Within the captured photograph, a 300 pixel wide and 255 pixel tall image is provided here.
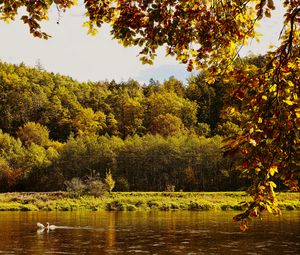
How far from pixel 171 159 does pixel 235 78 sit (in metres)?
87.9

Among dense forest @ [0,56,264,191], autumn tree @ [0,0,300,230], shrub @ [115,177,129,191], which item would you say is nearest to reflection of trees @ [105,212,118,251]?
autumn tree @ [0,0,300,230]

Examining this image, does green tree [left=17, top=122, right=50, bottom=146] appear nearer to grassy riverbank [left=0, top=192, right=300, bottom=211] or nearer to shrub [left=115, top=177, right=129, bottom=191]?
shrub [left=115, top=177, right=129, bottom=191]

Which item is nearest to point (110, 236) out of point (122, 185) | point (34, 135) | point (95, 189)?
point (95, 189)

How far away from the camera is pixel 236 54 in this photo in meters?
7.53

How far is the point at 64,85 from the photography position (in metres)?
190

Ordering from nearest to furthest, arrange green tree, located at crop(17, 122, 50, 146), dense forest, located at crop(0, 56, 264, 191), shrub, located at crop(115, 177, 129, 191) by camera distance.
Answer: shrub, located at crop(115, 177, 129, 191) < dense forest, located at crop(0, 56, 264, 191) < green tree, located at crop(17, 122, 50, 146)

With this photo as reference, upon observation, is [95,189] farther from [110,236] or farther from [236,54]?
[236,54]

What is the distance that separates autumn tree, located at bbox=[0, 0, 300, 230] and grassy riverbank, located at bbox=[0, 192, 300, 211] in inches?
1895

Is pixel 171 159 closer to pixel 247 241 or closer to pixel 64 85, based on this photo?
pixel 247 241

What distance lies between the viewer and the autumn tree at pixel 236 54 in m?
6.42

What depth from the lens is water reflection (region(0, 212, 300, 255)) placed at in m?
24.8

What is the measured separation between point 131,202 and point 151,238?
33.8 metres

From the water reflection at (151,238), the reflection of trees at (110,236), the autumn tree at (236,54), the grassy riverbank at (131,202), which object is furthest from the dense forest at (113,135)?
the autumn tree at (236,54)

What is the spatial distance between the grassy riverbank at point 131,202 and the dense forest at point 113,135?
13.5m
